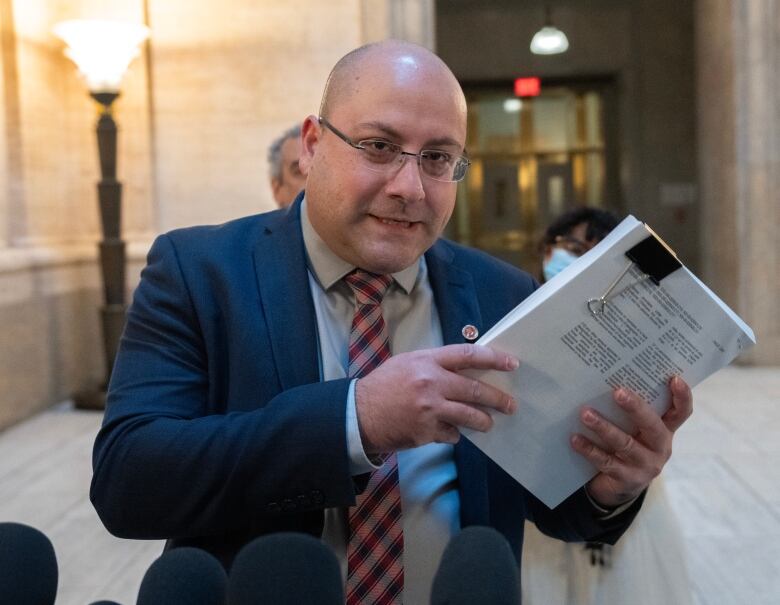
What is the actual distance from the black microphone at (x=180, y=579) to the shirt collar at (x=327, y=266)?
0.90 meters

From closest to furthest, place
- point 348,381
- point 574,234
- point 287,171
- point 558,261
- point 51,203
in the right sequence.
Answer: point 348,381 < point 558,261 < point 574,234 < point 287,171 < point 51,203

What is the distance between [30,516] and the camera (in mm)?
4816

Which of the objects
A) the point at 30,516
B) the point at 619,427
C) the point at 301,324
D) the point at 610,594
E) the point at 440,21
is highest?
the point at 440,21

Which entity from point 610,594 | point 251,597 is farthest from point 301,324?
point 610,594

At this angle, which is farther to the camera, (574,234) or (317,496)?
(574,234)

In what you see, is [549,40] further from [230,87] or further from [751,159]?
[230,87]

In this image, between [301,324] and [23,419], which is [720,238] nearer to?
[23,419]

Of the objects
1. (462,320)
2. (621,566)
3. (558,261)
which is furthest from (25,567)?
(558,261)

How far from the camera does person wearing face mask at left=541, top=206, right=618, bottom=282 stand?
3.18 meters

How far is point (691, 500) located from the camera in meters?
4.97

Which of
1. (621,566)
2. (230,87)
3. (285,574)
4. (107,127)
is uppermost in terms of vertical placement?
(230,87)

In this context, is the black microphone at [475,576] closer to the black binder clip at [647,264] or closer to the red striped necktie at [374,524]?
the black binder clip at [647,264]

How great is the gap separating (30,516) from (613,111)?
11.2 m

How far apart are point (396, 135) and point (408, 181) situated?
2.7 inches
